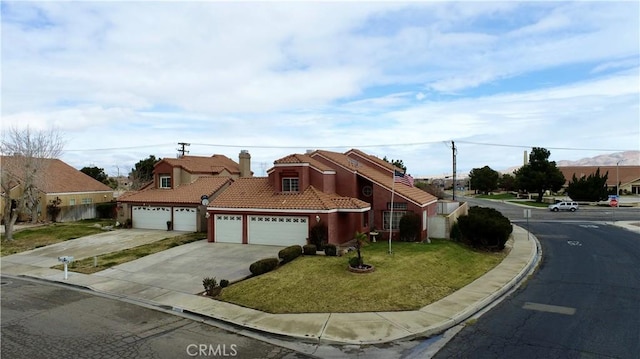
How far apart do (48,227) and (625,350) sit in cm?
4102

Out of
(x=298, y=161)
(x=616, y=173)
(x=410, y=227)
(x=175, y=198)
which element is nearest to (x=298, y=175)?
(x=298, y=161)

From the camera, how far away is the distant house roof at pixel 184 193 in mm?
33781

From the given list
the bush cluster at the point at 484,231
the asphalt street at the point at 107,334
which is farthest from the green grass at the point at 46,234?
the bush cluster at the point at 484,231

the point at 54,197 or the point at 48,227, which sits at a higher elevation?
the point at 54,197

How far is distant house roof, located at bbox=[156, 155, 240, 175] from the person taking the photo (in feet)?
126

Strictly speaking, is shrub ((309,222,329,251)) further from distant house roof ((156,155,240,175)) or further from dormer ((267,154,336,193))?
distant house roof ((156,155,240,175))

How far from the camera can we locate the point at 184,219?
3344 cm

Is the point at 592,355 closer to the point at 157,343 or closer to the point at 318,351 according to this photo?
the point at 318,351

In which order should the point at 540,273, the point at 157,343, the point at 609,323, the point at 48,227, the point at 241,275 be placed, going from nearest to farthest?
1. the point at 157,343
2. the point at 609,323
3. the point at 241,275
4. the point at 540,273
5. the point at 48,227

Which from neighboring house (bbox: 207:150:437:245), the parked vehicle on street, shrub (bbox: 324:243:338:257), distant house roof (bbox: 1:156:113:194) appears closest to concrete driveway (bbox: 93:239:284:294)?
neighboring house (bbox: 207:150:437:245)

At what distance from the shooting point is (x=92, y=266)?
69.9ft

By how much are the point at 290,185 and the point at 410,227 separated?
8.61m

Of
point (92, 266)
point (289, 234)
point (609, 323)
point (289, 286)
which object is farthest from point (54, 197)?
point (609, 323)

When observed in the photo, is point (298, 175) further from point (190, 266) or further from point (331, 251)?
point (190, 266)
